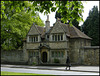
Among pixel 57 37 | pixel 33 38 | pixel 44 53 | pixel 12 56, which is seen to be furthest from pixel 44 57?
pixel 12 56

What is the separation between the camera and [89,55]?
34.7m

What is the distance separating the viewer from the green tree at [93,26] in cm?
5066

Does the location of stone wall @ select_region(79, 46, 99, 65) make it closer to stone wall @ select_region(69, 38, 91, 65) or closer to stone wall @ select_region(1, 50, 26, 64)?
stone wall @ select_region(69, 38, 91, 65)

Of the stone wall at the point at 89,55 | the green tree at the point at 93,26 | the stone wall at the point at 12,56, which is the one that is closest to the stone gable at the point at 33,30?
the stone wall at the point at 12,56

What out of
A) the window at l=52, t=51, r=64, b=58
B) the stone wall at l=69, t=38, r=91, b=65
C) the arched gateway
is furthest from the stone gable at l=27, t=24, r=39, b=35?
the stone wall at l=69, t=38, r=91, b=65

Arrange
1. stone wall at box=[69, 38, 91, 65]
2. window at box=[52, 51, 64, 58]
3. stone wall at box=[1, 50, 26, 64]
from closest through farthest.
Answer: window at box=[52, 51, 64, 58] < stone wall at box=[69, 38, 91, 65] < stone wall at box=[1, 50, 26, 64]

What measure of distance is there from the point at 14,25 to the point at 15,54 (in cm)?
633

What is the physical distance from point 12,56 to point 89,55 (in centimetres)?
1578

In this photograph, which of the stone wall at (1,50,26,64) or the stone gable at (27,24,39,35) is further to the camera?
the stone wall at (1,50,26,64)

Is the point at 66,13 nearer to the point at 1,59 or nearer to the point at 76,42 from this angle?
the point at 76,42

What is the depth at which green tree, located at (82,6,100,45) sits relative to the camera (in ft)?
166

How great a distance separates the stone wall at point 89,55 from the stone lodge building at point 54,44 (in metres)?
0.63

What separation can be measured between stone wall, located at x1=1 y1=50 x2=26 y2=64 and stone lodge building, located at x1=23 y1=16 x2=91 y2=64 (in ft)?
5.97

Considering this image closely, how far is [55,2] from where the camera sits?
29.6ft
